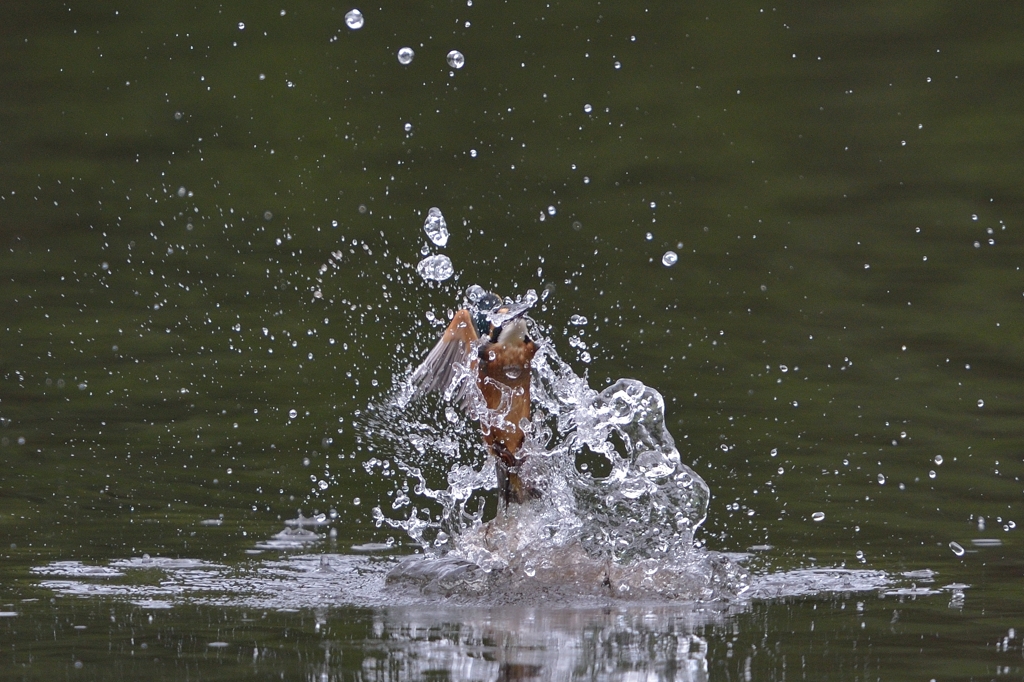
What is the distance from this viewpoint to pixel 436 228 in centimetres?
901

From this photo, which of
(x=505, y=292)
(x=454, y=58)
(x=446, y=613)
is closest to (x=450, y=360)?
(x=446, y=613)

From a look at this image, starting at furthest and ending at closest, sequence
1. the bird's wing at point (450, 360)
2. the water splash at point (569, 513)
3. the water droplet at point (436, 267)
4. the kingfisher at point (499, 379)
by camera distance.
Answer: the water droplet at point (436, 267) → the bird's wing at point (450, 360) → the kingfisher at point (499, 379) → the water splash at point (569, 513)

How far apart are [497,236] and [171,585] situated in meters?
→ 5.59

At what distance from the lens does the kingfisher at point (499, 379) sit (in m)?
6.22

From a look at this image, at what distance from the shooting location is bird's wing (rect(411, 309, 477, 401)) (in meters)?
6.39

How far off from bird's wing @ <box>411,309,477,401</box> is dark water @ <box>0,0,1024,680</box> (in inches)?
25.0

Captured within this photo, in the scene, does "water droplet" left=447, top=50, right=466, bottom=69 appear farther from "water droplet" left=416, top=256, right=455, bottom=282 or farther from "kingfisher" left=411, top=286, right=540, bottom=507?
"kingfisher" left=411, top=286, right=540, bottom=507

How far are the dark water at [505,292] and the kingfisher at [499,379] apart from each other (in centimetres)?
50

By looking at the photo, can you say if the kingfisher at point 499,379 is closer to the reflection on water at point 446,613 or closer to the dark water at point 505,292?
the dark water at point 505,292

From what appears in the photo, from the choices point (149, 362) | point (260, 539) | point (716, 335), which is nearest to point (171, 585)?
point (260, 539)

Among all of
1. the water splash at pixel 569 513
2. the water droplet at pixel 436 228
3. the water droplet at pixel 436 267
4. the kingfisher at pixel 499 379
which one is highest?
the water droplet at pixel 436 228

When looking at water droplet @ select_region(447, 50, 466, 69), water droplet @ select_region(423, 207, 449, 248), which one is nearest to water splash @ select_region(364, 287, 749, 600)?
water droplet @ select_region(423, 207, 449, 248)

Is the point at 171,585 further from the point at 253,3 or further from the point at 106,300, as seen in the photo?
→ the point at 253,3

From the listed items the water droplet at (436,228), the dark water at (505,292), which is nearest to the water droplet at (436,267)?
the water droplet at (436,228)
